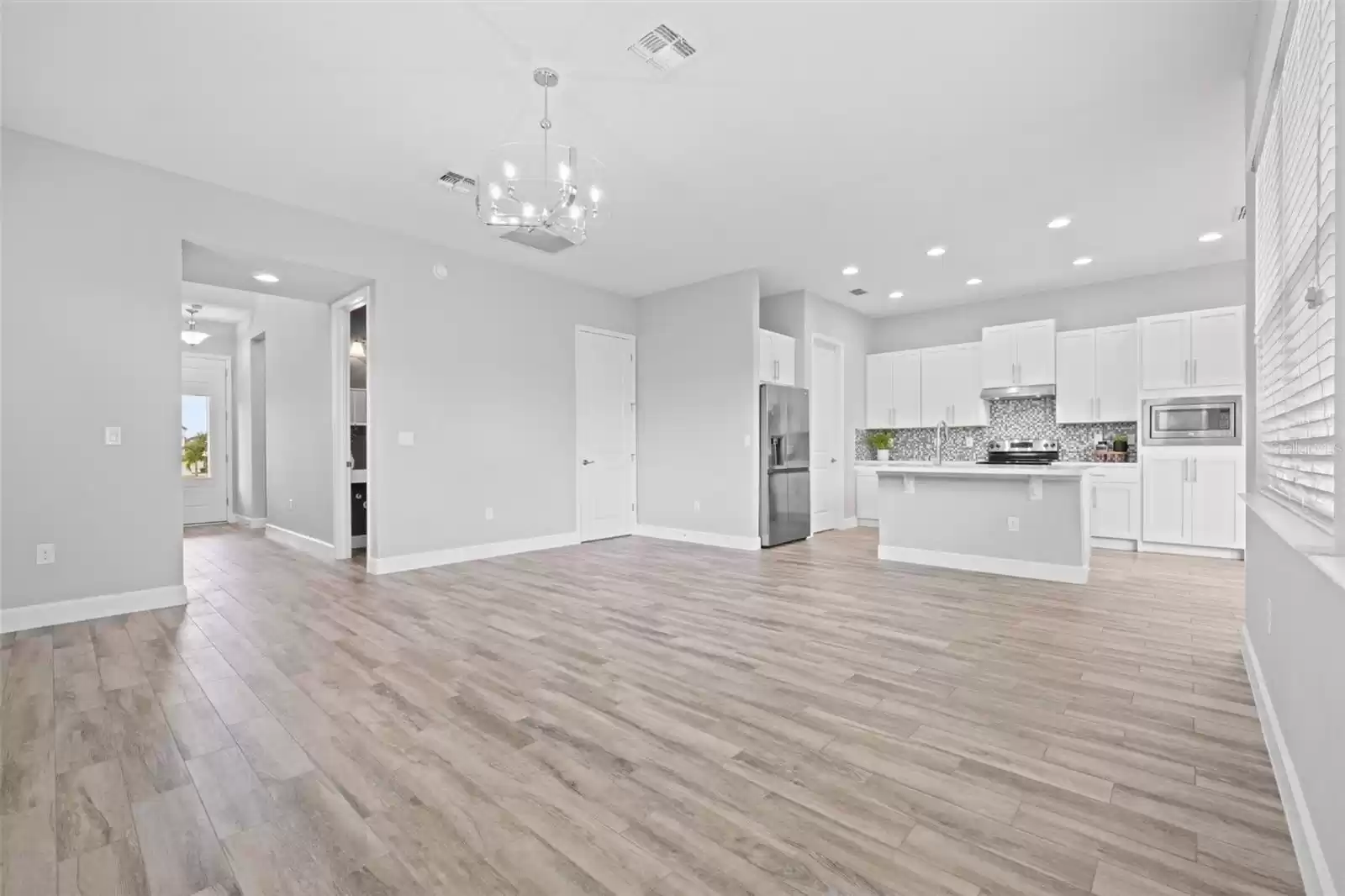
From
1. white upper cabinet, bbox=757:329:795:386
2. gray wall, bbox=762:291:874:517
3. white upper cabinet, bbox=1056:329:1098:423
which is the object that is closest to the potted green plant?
gray wall, bbox=762:291:874:517

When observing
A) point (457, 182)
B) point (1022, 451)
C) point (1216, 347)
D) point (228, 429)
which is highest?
point (457, 182)

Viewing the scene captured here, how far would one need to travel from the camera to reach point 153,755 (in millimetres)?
2014

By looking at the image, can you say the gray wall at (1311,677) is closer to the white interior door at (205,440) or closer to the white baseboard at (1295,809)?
the white baseboard at (1295,809)

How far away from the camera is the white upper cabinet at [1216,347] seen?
555 cm

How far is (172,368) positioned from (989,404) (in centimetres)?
796

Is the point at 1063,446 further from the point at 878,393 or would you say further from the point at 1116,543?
the point at 878,393

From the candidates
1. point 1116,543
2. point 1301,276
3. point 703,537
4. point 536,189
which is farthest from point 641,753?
point 1116,543

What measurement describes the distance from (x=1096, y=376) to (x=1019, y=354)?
31.3 inches

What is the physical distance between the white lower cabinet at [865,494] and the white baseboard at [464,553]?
377cm

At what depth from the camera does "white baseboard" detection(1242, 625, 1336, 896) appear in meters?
1.29

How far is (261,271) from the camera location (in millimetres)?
4754

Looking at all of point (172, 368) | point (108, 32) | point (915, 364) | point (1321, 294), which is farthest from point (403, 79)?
point (915, 364)

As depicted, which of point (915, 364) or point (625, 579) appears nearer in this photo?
point (625, 579)

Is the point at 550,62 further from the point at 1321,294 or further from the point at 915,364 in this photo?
the point at 915,364
